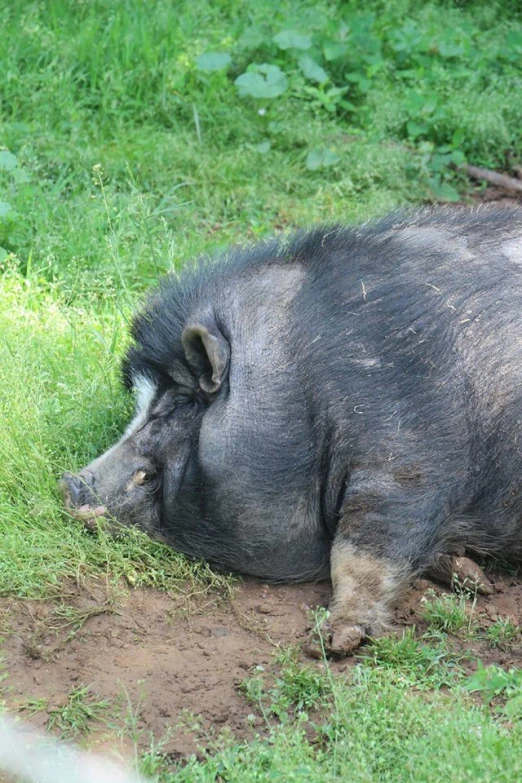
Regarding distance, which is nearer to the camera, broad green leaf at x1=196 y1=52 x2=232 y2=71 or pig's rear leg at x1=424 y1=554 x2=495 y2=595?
pig's rear leg at x1=424 y1=554 x2=495 y2=595

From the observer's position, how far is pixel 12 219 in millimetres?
6770

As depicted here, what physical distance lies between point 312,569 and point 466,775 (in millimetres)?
1494

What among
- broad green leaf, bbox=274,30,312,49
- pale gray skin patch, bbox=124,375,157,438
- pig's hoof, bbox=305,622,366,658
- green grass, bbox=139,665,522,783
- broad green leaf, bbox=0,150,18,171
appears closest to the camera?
green grass, bbox=139,665,522,783

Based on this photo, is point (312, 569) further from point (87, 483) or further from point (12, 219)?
point (12, 219)

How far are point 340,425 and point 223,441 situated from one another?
452 millimetres

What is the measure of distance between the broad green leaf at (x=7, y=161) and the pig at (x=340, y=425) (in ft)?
8.27

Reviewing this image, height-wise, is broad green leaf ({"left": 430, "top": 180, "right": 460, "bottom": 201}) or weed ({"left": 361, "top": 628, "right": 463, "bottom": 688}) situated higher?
weed ({"left": 361, "top": 628, "right": 463, "bottom": 688})

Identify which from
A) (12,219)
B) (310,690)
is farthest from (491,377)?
(12,219)

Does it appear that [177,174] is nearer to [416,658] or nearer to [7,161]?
[7,161]

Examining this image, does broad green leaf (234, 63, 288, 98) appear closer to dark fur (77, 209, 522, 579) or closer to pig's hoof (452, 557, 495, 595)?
dark fur (77, 209, 522, 579)

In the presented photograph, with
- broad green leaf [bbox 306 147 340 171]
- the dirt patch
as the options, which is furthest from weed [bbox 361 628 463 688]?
broad green leaf [bbox 306 147 340 171]

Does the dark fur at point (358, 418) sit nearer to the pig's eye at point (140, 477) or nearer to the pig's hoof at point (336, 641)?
the pig's eye at point (140, 477)

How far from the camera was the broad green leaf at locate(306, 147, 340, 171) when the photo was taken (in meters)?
7.72

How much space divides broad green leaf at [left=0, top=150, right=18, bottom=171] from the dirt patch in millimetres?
3263
